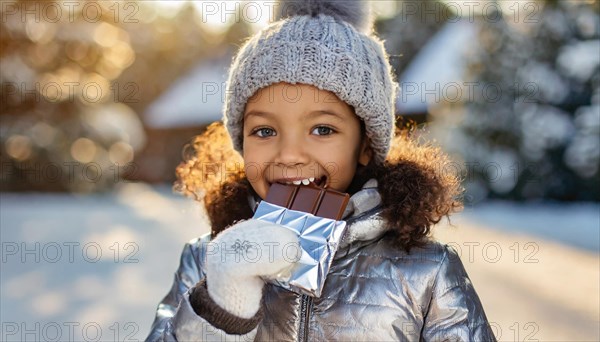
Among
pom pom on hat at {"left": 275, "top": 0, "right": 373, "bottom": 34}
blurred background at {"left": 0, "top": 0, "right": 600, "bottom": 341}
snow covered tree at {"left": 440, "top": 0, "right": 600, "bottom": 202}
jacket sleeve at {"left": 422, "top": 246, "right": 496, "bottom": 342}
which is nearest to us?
jacket sleeve at {"left": 422, "top": 246, "right": 496, "bottom": 342}

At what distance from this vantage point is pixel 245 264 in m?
1.46

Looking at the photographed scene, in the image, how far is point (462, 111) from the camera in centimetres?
1061

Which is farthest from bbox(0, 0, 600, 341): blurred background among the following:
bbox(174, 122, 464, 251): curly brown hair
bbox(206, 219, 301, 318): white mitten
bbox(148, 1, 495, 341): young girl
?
bbox(206, 219, 301, 318): white mitten

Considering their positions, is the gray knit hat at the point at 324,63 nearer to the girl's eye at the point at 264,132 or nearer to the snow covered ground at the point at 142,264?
the girl's eye at the point at 264,132

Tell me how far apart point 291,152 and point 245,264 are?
1.30 ft

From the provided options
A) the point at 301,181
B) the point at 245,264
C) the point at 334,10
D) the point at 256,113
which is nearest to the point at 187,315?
the point at 245,264

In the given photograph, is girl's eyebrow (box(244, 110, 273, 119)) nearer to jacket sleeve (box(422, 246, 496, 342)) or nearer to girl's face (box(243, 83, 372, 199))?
girl's face (box(243, 83, 372, 199))

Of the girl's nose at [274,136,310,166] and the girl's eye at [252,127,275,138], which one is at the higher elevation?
the girl's eye at [252,127,275,138]

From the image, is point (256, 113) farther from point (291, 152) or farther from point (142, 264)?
point (142, 264)

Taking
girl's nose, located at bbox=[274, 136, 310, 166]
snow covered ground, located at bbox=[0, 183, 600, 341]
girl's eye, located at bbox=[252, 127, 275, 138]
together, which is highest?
girl's eye, located at bbox=[252, 127, 275, 138]

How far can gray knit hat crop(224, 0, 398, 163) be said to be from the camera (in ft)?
5.98

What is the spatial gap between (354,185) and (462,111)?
8940 mm

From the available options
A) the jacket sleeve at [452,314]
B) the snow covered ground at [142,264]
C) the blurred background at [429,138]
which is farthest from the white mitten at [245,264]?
the blurred background at [429,138]

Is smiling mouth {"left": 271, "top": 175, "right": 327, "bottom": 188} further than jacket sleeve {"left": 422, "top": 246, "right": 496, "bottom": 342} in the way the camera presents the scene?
Yes
